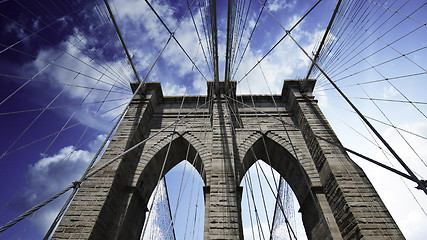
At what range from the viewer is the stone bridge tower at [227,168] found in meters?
4.94

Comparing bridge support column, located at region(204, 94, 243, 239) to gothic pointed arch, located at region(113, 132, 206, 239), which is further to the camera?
gothic pointed arch, located at region(113, 132, 206, 239)

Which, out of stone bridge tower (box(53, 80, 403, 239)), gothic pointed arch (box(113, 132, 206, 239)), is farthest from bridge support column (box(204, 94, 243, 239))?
gothic pointed arch (box(113, 132, 206, 239))

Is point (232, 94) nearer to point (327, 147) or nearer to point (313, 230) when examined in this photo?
point (327, 147)

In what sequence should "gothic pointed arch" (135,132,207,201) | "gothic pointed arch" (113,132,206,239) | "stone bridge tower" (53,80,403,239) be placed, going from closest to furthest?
"stone bridge tower" (53,80,403,239) < "gothic pointed arch" (113,132,206,239) < "gothic pointed arch" (135,132,207,201)

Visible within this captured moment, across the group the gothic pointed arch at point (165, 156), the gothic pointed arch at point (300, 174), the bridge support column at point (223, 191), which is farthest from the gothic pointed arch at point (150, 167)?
the gothic pointed arch at point (300, 174)

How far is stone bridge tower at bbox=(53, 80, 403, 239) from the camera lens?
4.94 meters

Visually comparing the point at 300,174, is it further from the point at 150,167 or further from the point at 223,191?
the point at 150,167

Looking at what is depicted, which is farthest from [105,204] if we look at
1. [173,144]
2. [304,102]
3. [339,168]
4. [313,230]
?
[304,102]

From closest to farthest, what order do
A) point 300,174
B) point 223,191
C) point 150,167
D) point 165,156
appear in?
1. point 223,191
2. point 300,174
3. point 150,167
4. point 165,156

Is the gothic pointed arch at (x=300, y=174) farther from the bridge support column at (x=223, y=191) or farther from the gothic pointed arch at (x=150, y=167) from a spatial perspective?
the gothic pointed arch at (x=150, y=167)

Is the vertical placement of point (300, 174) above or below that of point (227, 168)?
above

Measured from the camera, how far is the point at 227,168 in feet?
20.4

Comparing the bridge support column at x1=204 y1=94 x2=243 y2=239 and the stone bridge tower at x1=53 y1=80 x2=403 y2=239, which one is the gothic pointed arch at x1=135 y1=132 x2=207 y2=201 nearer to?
the stone bridge tower at x1=53 y1=80 x2=403 y2=239

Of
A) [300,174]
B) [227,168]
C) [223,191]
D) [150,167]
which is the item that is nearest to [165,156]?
[150,167]
